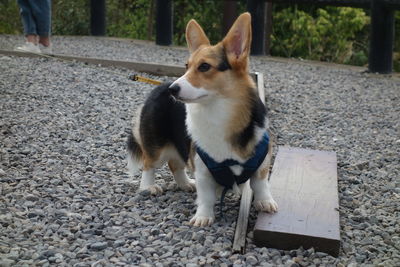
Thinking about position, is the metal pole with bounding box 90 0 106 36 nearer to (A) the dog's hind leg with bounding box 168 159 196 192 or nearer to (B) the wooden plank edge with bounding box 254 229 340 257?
(A) the dog's hind leg with bounding box 168 159 196 192

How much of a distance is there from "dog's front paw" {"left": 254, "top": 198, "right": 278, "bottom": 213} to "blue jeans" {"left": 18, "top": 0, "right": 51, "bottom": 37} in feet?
18.5

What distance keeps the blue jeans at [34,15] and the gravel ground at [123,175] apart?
692 mm

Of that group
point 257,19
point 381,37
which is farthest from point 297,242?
point 257,19

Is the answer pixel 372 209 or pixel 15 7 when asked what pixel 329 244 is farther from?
pixel 15 7

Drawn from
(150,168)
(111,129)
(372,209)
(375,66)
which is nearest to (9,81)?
(111,129)

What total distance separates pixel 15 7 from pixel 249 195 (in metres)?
10.1

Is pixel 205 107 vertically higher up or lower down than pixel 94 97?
higher up

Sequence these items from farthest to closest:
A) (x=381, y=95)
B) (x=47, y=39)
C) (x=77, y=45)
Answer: (x=77, y=45)
(x=47, y=39)
(x=381, y=95)

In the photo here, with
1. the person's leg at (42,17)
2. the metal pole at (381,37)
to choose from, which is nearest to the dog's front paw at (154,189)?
the person's leg at (42,17)

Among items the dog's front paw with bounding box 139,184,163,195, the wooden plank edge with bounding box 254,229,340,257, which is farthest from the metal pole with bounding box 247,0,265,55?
the wooden plank edge with bounding box 254,229,340,257

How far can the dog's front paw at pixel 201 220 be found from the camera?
3.04 meters

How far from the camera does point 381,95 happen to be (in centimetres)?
680

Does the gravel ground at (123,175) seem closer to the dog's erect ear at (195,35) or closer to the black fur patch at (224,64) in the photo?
the black fur patch at (224,64)

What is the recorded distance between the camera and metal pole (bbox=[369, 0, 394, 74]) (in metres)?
7.91
